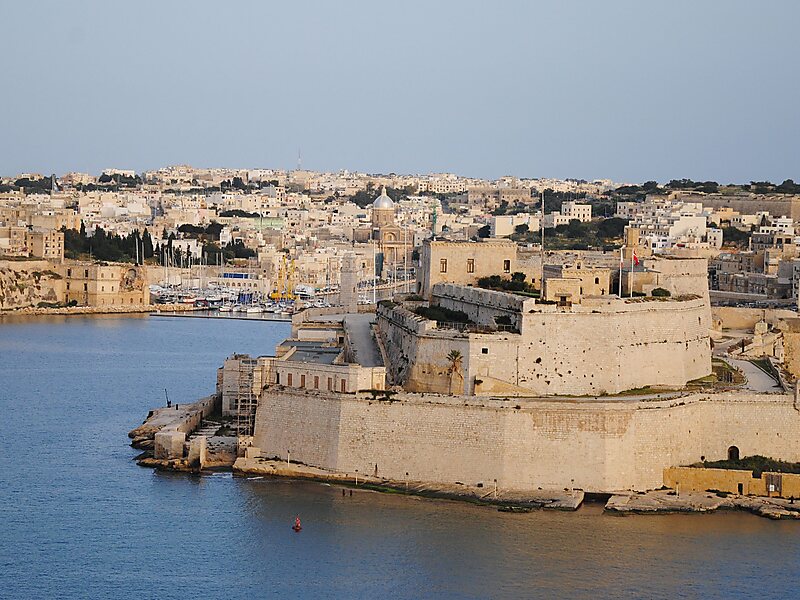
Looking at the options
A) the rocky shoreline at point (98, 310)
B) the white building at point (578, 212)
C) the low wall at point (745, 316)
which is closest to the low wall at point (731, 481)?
the low wall at point (745, 316)

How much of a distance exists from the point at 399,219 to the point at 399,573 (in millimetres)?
78591

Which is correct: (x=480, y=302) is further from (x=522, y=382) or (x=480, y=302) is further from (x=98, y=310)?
(x=98, y=310)

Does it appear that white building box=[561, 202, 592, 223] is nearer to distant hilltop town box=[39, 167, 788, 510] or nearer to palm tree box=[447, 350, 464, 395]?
distant hilltop town box=[39, 167, 788, 510]

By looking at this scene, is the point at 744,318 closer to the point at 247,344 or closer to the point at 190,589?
the point at 247,344

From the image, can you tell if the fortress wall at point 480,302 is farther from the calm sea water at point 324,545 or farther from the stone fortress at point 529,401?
the calm sea water at point 324,545

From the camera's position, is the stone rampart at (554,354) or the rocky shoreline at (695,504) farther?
the stone rampart at (554,354)

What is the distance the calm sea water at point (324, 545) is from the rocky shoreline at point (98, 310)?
34.6m

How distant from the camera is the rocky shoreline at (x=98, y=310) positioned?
2485 inches

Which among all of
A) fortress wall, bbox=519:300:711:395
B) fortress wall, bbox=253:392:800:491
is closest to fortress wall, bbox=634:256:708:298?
fortress wall, bbox=519:300:711:395

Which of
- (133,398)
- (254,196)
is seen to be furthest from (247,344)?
(254,196)

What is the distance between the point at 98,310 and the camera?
211 ft

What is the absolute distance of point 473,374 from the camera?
26672 mm

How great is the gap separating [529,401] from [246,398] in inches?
217

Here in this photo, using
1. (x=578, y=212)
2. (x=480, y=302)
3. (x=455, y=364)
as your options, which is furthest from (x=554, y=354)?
(x=578, y=212)
